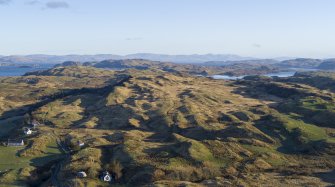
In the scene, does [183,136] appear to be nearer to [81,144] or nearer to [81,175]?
[81,144]

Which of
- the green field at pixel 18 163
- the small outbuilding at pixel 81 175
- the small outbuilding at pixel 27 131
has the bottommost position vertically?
the small outbuilding at pixel 27 131

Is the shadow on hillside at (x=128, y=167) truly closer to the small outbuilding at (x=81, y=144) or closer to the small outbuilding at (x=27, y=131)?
the small outbuilding at (x=81, y=144)

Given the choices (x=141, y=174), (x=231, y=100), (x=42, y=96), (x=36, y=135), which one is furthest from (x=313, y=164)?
(x=42, y=96)

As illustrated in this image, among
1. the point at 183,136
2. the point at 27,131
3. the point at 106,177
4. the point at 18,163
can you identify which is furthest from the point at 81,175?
the point at 27,131

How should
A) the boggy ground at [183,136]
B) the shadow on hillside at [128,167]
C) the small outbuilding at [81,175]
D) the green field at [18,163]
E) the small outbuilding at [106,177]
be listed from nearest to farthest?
the shadow on hillside at [128,167]
the small outbuilding at [106,177]
the green field at [18,163]
the small outbuilding at [81,175]
the boggy ground at [183,136]

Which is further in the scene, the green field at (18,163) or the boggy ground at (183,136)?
the boggy ground at (183,136)

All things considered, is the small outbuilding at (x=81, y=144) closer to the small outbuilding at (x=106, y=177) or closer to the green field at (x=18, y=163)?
the green field at (x=18, y=163)

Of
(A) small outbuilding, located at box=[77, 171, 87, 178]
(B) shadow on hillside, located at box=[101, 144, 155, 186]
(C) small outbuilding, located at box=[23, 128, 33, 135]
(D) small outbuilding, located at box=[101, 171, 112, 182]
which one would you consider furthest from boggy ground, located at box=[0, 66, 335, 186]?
(C) small outbuilding, located at box=[23, 128, 33, 135]

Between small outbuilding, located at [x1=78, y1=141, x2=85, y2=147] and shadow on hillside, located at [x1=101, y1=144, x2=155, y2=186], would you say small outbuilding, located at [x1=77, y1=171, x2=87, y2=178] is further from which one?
small outbuilding, located at [x1=78, y1=141, x2=85, y2=147]

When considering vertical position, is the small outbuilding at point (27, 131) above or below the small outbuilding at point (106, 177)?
below

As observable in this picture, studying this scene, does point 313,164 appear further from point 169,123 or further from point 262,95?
point 262,95

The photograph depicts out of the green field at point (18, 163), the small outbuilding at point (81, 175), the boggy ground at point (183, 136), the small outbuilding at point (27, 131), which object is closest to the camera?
the green field at point (18, 163)

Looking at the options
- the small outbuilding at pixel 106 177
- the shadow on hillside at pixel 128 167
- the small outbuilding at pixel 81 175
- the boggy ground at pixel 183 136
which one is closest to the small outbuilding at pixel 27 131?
the boggy ground at pixel 183 136
